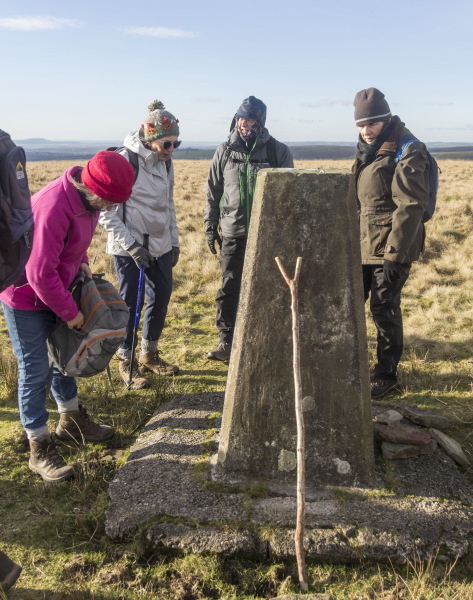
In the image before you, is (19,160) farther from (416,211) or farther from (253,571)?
(416,211)

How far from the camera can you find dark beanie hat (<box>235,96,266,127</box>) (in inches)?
181

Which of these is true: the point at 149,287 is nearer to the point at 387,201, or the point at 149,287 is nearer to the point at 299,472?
the point at 387,201

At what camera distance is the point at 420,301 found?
25.5 feet

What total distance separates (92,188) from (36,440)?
180 cm

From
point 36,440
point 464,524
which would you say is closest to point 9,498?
point 36,440

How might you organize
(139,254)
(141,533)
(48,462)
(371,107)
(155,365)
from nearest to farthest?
(141,533) → (48,462) → (371,107) → (139,254) → (155,365)

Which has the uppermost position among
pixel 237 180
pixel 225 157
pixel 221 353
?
pixel 225 157

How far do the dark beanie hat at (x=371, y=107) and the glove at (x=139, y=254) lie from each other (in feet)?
6.91

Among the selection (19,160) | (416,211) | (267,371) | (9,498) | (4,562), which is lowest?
(9,498)

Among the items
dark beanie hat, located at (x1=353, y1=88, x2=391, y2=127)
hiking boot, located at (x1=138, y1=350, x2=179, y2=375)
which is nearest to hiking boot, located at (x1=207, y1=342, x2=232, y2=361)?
hiking boot, located at (x1=138, y1=350, x2=179, y2=375)

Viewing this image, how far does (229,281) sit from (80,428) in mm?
2189

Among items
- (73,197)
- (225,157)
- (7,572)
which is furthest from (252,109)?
(7,572)

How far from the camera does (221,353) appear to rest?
5508 millimetres

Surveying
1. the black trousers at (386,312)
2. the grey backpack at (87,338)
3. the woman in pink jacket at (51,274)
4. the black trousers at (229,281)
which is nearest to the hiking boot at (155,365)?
the black trousers at (229,281)
